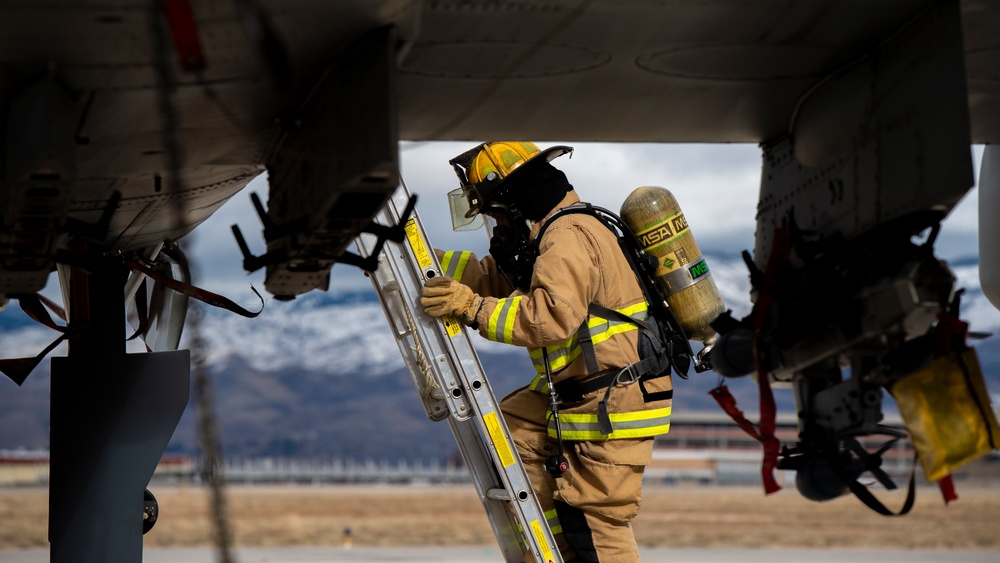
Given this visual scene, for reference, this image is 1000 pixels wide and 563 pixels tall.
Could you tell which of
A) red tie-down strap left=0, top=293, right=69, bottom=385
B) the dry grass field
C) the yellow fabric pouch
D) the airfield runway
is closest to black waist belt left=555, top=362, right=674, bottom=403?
the yellow fabric pouch

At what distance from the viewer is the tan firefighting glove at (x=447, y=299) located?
588 cm

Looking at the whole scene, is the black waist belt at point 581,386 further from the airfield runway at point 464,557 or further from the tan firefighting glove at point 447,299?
the airfield runway at point 464,557

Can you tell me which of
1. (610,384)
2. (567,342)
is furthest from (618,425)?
(567,342)

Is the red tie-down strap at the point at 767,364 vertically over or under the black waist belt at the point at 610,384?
under

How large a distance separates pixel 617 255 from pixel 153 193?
225 cm

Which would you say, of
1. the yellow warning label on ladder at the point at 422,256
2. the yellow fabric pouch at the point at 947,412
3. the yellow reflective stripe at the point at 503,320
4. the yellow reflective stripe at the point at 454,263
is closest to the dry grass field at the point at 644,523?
the yellow reflective stripe at the point at 454,263

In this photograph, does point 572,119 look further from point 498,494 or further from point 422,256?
point 498,494

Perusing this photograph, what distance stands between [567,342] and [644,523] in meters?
39.8

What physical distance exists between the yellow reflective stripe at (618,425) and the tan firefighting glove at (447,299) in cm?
71

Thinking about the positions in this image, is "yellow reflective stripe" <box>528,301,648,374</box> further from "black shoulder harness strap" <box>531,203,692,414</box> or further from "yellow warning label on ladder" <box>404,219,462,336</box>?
"yellow warning label on ladder" <box>404,219,462,336</box>

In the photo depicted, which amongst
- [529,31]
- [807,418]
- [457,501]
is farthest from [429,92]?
[457,501]

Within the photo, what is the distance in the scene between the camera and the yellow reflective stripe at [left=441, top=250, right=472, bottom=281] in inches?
263

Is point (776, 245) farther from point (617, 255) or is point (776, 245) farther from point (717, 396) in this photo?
point (617, 255)

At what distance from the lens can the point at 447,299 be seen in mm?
5887
